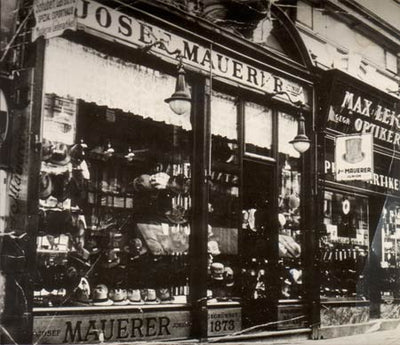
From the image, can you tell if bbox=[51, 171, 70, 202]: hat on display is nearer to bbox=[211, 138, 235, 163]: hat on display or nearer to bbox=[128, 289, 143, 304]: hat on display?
bbox=[128, 289, 143, 304]: hat on display

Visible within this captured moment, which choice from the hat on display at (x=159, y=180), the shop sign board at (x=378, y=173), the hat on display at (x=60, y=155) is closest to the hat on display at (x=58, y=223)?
the hat on display at (x=60, y=155)

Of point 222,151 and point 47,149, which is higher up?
point 222,151

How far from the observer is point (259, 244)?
8.23 m

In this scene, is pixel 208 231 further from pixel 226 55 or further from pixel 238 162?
pixel 226 55

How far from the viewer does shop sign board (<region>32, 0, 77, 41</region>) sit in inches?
225

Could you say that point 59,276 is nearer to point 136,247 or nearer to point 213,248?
point 136,247

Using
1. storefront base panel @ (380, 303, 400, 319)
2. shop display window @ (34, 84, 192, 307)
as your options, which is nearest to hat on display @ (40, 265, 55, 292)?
shop display window @ (34, 84, 192, 307)

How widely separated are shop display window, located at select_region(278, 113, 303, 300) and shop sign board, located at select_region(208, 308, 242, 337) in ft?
3.46

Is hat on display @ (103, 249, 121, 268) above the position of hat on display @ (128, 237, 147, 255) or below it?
below

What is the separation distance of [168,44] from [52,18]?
162 centimetres

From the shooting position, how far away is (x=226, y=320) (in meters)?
7.55

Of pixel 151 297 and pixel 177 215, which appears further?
pixel 177 215

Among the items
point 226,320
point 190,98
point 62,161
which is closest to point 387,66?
point 190,98

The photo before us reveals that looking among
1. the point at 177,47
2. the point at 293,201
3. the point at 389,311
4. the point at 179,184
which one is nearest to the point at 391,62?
the point at 293,201
